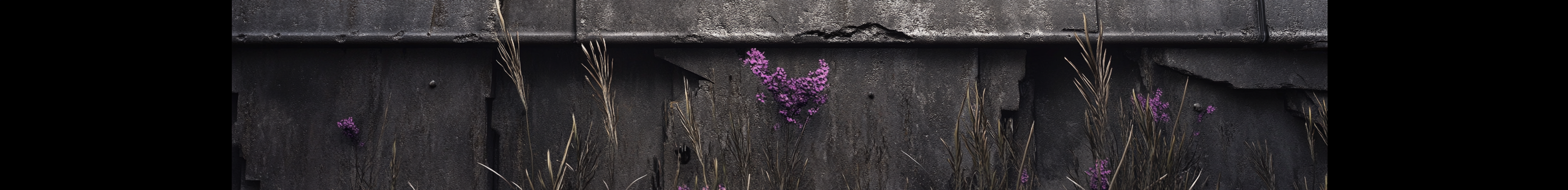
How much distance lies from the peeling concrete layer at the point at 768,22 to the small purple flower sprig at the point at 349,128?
270 millimetres

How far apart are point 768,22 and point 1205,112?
1.55 metres

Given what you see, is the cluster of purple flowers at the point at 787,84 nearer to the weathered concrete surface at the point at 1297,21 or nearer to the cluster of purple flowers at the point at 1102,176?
the cluster of purple flowers at the point at 1102,176

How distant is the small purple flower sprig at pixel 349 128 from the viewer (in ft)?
7.97

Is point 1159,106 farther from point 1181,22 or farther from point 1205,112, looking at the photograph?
point 1181,22

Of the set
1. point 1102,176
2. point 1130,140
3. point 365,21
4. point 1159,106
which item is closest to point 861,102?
point 1130,140

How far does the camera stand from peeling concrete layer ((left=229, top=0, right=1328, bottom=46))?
2.37 metres

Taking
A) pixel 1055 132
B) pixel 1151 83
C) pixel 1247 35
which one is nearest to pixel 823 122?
pixel 1055 132

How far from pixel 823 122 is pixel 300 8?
1.78 meters

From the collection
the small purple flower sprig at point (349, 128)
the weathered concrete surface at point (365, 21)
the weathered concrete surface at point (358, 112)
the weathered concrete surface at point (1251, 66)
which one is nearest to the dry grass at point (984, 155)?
the weathered concrete surface at point (1251, 66)

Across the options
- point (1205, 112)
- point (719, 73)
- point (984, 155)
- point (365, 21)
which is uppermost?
point (365, 21)

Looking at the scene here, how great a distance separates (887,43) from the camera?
2357 mm

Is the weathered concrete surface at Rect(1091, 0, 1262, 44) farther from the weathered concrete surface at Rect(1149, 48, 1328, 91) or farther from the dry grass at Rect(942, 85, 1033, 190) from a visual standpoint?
the dry grass at Rect(942, 85, 1033, 190)

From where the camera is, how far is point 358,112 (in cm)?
244

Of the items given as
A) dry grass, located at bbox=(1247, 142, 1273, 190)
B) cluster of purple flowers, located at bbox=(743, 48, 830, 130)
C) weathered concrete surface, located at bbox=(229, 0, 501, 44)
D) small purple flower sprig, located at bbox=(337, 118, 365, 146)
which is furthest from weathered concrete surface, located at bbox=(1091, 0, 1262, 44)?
small purple flower sprig, located at bbox=(337, 118, 365, 146)
